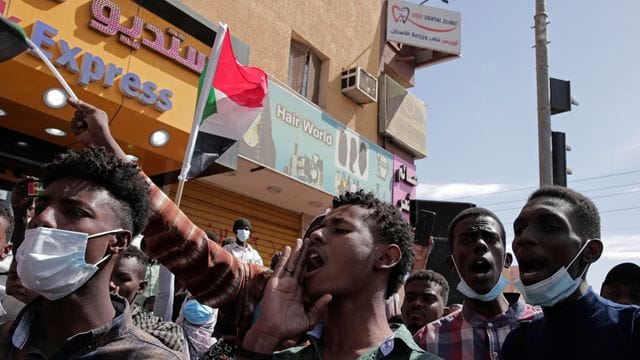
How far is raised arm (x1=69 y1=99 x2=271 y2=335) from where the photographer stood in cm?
274

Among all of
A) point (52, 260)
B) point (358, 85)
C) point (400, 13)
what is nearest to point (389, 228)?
point (52, 260)

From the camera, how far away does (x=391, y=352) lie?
218 cm

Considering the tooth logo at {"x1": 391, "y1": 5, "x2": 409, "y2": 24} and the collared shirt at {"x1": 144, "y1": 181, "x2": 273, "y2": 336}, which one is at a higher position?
the tooth logo at {"x1": 391, "y1": 5, "x2": 409, "y2": 24}

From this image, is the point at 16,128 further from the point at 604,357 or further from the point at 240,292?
the point at 604,357

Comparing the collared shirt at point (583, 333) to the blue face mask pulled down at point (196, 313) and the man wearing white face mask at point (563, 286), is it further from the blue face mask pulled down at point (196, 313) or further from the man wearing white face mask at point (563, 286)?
the blue face mask pulled down at point (196, 313)

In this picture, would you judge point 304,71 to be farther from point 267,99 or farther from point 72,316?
point 72,316

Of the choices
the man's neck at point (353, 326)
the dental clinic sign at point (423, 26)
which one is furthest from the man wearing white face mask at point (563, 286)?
the dental clinic sign at point (423, 26)

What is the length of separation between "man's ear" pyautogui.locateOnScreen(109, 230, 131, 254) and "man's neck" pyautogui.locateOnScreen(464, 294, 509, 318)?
6.59 feet

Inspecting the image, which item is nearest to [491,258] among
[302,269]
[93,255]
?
[302,269]

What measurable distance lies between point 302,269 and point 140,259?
2.29 metres

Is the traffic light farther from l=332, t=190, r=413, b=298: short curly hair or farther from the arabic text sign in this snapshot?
the arabic text sign

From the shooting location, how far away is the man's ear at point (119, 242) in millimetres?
2275

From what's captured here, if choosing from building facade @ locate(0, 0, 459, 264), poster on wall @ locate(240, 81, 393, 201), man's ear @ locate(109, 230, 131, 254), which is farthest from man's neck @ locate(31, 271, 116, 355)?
poster on wall @ locate(240, 81, 393, 201)

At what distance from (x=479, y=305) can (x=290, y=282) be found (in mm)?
1455
